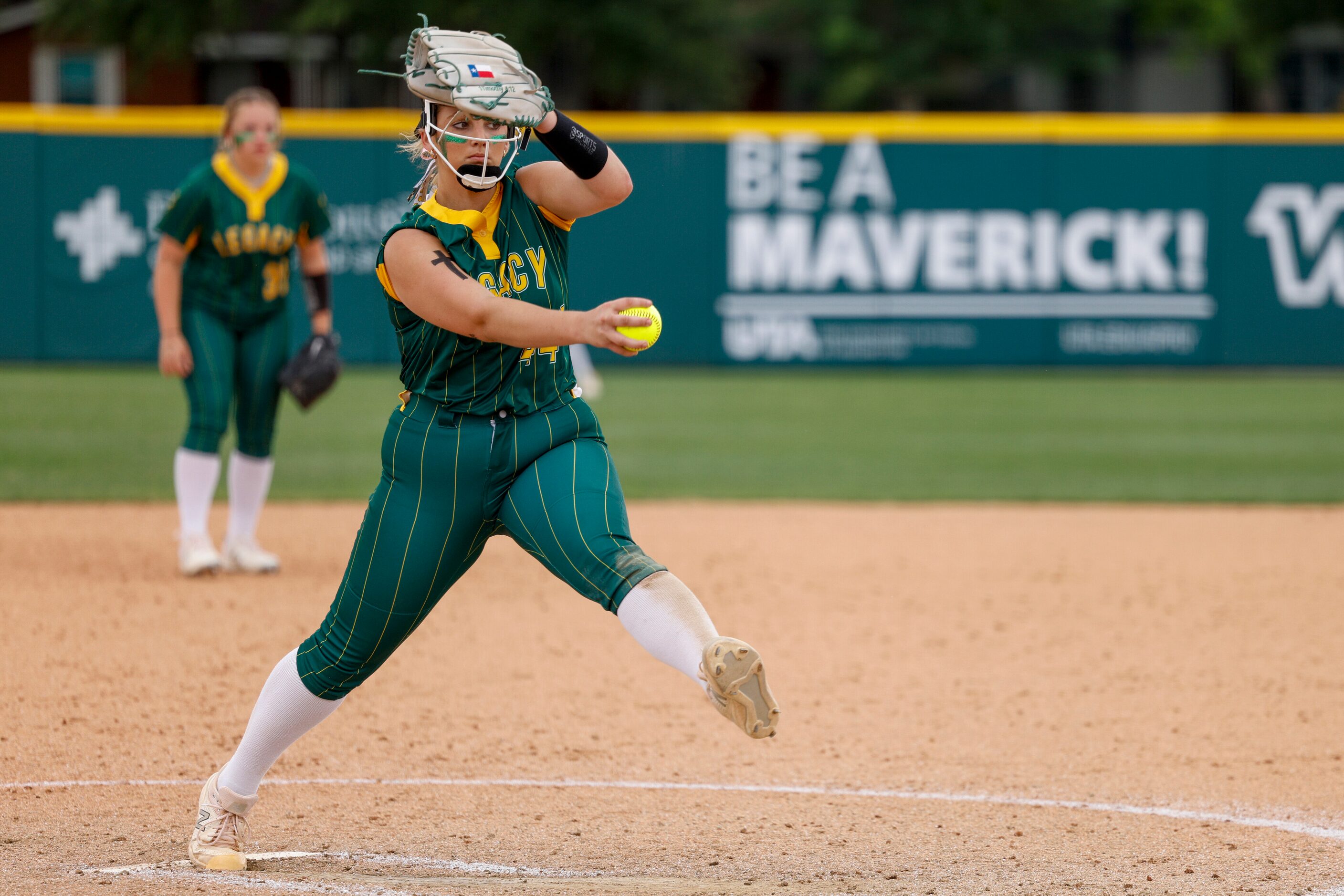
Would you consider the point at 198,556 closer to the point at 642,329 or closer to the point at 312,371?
the point at 312,371

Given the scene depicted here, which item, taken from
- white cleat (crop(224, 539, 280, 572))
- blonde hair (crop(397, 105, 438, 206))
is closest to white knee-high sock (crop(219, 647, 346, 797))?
blonde hair (crop(397, 105, 438, 206))

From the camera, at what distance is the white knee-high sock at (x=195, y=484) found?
7.01 metres

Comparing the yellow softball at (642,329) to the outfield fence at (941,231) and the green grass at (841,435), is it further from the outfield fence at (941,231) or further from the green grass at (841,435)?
the outfield fence at (941,231)

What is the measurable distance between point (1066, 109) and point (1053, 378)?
55.3ft

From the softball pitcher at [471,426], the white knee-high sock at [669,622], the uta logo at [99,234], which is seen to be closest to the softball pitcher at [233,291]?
the softball pitcher at [471,426]

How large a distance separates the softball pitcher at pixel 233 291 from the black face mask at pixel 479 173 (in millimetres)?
3540

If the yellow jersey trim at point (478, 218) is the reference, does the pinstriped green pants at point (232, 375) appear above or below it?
below

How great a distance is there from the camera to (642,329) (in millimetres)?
3080

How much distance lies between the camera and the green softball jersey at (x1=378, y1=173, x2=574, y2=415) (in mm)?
3455

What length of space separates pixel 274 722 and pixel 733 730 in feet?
6.16

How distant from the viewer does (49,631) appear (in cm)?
610

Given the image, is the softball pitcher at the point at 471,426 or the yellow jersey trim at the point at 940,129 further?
the yellow jersey trim at the point at 940,129

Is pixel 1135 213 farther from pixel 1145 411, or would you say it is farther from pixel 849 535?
pixel 849 535

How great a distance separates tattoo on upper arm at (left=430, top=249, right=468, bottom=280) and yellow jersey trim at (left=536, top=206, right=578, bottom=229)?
34 centimetres
